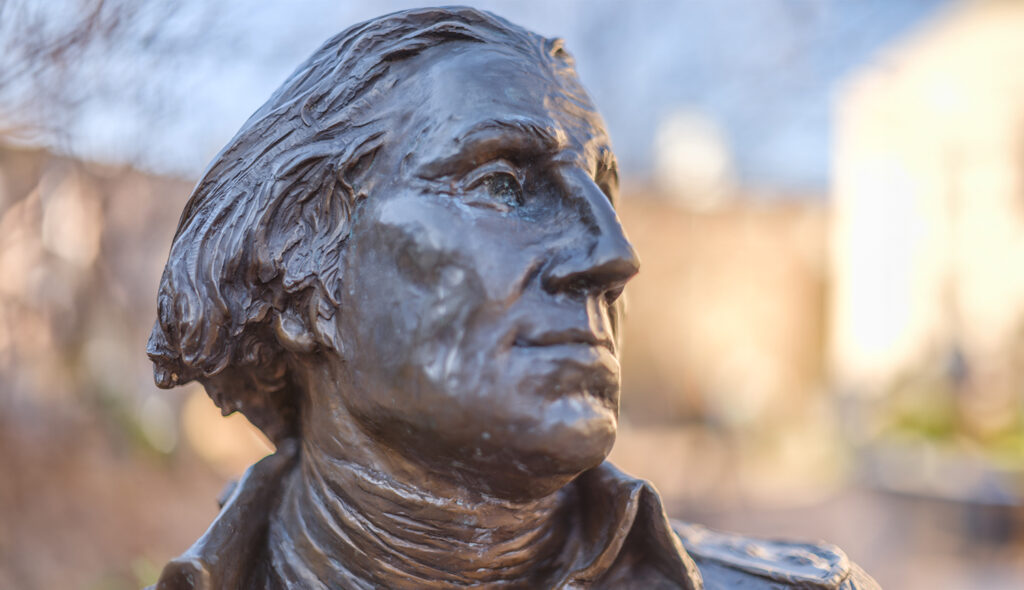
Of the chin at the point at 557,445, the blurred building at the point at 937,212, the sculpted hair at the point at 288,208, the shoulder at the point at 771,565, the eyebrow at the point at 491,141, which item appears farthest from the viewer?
the blurred building at the point at 937,212

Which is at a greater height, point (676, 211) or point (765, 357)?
point (676, 211)

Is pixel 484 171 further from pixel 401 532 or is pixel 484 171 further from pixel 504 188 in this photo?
pixel 401 532

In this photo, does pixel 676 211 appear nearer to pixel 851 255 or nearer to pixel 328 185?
pixel 851 255

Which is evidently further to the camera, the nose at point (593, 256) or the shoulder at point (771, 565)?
the shoulder at point (771, 565)

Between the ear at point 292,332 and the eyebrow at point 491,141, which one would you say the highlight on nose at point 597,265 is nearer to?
the eyebrow at point 491,141

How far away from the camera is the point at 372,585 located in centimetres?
164

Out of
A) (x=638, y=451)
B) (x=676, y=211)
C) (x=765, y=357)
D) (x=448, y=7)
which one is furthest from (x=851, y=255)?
(x=448, y=7)

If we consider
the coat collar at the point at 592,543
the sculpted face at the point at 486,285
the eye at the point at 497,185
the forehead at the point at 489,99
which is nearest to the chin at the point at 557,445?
the sculpted face at the point at 486,285

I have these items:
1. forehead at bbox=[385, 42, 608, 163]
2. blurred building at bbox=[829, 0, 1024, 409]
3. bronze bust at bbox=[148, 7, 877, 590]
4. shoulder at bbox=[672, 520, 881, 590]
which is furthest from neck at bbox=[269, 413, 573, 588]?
blurred building at bbox=[829, 0, 1024, 409]

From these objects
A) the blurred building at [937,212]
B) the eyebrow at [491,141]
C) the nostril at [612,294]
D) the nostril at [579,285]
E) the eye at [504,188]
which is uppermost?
the eyebrow at [491,141]

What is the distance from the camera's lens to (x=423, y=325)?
1481 mm

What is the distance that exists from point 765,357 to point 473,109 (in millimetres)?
14286

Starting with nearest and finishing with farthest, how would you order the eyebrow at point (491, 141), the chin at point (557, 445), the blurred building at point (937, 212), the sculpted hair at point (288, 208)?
1. the chin at point (557, 445)
2. the eyebrow at point (491, 141)
3. the sculpted hair at point (288, 208)
4. the blurred building at point (937, 212)

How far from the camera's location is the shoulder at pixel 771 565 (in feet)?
5.83
